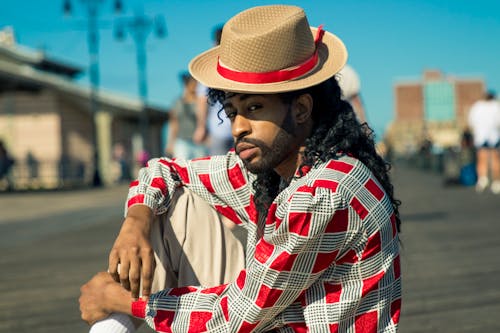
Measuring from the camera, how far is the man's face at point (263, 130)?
97.7 inches

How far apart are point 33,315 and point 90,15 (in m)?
30.5

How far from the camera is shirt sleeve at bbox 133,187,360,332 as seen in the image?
220 centimetres

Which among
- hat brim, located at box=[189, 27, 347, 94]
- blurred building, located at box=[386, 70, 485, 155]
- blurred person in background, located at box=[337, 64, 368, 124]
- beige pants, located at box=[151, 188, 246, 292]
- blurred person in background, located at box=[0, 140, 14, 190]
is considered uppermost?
hat brim, located at box=[189, 27, 347, 94]

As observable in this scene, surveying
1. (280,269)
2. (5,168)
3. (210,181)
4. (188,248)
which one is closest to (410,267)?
(210,181)

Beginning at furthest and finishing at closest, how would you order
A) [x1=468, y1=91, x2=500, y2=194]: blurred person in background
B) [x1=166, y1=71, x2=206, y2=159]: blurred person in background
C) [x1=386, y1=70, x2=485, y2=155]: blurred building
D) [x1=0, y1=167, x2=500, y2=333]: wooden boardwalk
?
1. [x1=386, y1=70, x2=485, y2=155]: blurred building
2. [x1=468, y1=91, x2=500, y2=194]: blurred person in background
3. [x1=166, y1=71, x2=206, y2=159]: blurred person in background
4. [x1=0, y1=167, x2=500, y2=333]: wooden boardwalk

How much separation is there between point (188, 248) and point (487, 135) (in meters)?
14.1

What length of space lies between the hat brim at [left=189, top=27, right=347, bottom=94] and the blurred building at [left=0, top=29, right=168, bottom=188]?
24.7m

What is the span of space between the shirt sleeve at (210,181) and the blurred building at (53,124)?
2440cm

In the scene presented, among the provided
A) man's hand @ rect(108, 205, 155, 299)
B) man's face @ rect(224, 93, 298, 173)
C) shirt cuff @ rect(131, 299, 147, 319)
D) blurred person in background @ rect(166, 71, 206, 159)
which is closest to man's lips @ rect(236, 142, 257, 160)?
man's face @ rect(224, 93, 298, 173)

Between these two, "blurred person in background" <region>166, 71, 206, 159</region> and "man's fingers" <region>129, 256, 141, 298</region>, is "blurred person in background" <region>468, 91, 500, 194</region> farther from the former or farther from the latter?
"man's fingers" <region>129, 256, 141, 298</region>

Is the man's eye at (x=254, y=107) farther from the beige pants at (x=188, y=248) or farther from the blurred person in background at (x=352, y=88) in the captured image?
the blurred person in background at (x=352, y=88)

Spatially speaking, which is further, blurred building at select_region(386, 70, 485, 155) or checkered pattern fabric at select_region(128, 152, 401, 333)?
blurred building at select_region(386, 70, 485, 155)

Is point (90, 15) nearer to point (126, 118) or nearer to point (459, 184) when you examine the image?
point (126, 118)

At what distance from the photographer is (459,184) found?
19219 mm
